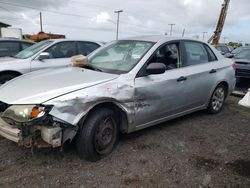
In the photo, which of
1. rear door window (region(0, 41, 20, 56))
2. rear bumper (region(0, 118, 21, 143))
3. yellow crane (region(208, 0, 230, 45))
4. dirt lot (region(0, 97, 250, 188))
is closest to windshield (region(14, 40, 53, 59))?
rear door window (region(0, 41, 20, 56))

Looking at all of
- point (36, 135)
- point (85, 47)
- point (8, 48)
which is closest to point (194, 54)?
point (36, 135)

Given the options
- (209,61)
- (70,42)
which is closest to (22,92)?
(209,61)

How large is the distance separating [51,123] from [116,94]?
3.10 feet

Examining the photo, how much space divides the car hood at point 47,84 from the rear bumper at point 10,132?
0.29 m

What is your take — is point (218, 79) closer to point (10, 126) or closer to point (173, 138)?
point (173, 138)

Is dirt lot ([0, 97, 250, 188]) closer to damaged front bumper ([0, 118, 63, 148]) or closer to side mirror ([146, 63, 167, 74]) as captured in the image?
damaged front bumper ([0, 118, 63, 148])

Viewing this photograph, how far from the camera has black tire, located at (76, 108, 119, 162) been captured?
3.14 metres

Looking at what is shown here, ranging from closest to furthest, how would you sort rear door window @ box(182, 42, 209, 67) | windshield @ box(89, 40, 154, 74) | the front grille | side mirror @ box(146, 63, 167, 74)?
1. side mirror @ box(146, 63, 167, 74)
2. windshield @ box(89, 40, 154, 74)
3. rear door window @ box(182, 42, 209, 67)
4. the front grille

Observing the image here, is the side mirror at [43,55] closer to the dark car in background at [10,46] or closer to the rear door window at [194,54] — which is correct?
the dark car in background at [10,46]

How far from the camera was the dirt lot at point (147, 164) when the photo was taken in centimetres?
293

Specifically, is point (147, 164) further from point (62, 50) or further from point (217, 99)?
point (62, 50)

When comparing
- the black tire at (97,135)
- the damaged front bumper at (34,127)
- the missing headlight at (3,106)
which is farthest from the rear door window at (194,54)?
the missing headlight at (3,106)

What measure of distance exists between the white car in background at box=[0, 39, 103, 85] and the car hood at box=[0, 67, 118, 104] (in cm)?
239

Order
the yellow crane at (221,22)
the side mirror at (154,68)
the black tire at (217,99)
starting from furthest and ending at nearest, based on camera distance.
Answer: the yellow crane at (221,22) → the black tire at (217,99) → the side mirror at (154,68)
